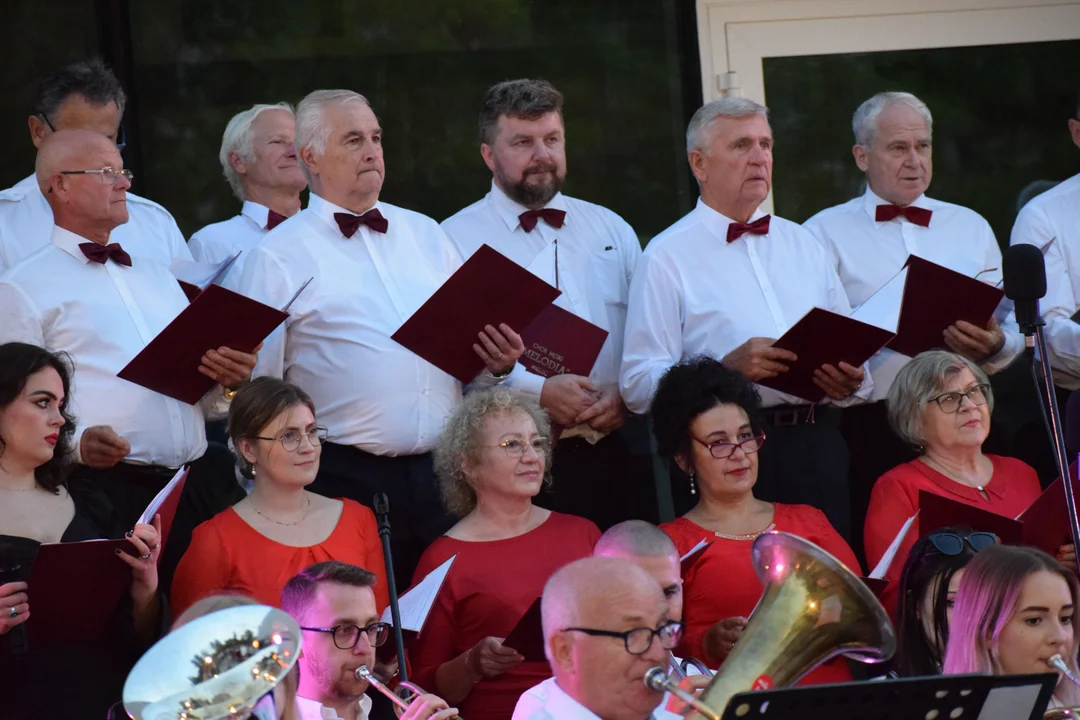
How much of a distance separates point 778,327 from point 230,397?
5.51ft

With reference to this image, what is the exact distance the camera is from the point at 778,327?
4.74 meters

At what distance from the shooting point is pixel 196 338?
3932mm

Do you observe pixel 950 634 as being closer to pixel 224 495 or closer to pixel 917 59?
pixel 224 495

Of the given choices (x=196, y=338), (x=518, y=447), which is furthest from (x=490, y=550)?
(x=196, y=338)

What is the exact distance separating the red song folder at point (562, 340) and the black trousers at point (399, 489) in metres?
0.45

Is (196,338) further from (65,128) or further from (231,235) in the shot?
(231,235)

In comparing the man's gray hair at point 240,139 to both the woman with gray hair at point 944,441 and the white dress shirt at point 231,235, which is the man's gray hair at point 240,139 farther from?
the woman with gray hair at point 944,441

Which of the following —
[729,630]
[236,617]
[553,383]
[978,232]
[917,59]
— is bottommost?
[729,630]

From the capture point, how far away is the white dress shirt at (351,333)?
4.34 m

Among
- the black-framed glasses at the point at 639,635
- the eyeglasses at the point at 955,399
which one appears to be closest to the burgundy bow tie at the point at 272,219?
the eyeglasses at the point at 955,399

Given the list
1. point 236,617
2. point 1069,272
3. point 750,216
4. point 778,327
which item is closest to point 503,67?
point 750,216

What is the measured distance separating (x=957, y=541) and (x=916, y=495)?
0.71 meters

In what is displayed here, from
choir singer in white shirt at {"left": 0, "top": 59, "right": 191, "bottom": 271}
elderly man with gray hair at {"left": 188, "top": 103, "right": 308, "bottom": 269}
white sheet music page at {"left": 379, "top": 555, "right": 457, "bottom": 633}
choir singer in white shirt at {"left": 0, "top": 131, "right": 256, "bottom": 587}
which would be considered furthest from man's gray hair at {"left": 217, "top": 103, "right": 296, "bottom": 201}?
white sheet music page at {"left": 379, "top": 555, "right": 457, "bottom": 633}

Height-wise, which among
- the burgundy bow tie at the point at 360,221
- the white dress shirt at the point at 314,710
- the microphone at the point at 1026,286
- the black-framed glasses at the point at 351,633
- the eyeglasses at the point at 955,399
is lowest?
the white dress shirt at the point at 314,710
